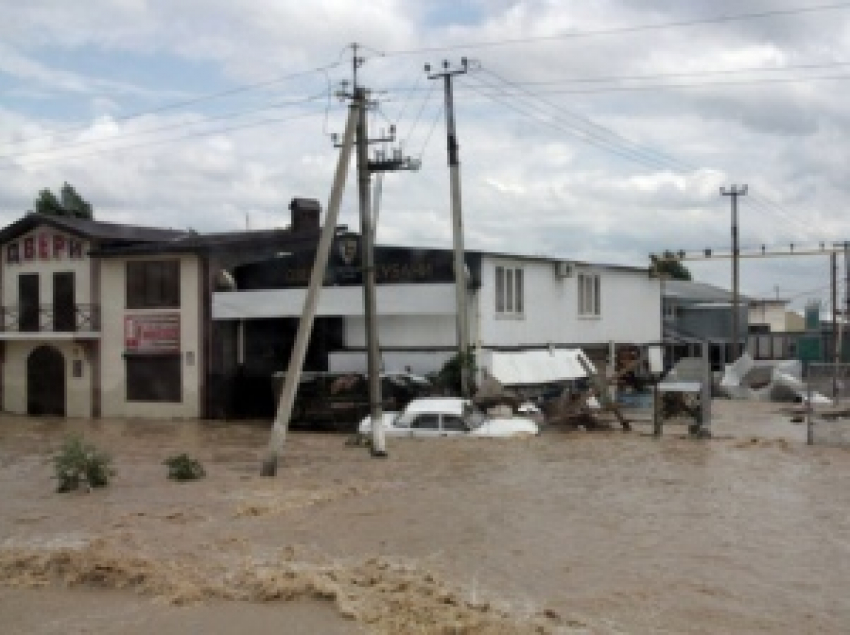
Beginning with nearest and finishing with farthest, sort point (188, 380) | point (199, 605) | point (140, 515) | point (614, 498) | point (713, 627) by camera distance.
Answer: point (713, 627) < point (199, 605) < point (140, 515) < point (614, 498) < point (188, 380)

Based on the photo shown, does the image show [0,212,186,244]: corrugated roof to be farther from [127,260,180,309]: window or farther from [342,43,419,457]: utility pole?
[342,43,419,457]: utility pole

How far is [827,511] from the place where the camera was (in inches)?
592

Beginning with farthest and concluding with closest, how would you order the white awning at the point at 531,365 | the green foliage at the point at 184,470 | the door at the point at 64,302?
the door at the point at 64,302 → the white awning at the point at 531,365 → the green foliage at the point at 184,470

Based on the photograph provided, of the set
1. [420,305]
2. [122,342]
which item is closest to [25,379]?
[122,342]

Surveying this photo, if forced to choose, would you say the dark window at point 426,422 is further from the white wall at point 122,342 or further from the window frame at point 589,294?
the window frame at point 589,294

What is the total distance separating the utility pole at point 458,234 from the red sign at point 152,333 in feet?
32.8

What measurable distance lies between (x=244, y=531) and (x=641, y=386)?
21.9 m

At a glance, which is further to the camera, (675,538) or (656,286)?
(656,286)

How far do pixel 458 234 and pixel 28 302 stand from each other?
17.1 metres

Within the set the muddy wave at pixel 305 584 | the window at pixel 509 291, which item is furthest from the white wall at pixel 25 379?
the muddy wave at pixel 305 584

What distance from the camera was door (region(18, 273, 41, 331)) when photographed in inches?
1438

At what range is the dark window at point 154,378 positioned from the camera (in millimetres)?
33219

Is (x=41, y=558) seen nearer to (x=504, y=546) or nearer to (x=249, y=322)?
(x=504, y=546)

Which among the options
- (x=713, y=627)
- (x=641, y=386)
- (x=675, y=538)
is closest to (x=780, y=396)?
(x=641, y=386)
